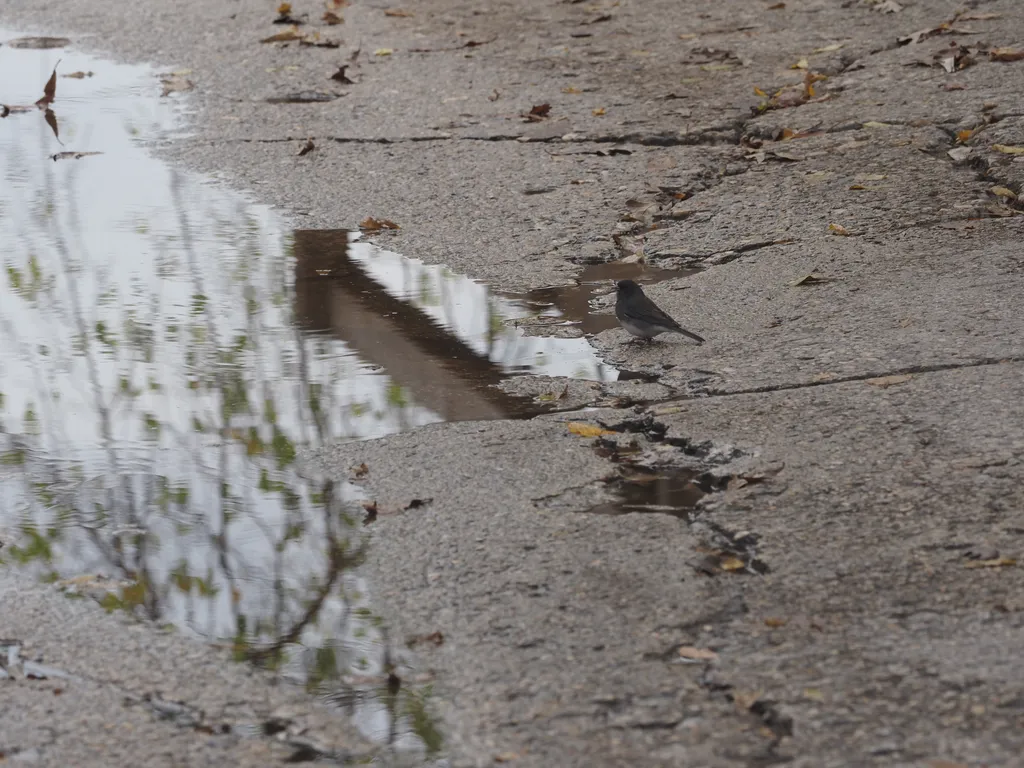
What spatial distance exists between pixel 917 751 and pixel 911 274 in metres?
3.03

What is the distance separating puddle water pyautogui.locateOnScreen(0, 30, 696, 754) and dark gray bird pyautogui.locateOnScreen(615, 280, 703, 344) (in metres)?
0.20

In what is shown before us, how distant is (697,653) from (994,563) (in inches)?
32.2

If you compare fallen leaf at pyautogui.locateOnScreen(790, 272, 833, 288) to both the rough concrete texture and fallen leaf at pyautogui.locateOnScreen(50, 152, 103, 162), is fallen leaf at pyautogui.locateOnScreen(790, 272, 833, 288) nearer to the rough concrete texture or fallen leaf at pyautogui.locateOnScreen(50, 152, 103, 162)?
the rough concrete texture

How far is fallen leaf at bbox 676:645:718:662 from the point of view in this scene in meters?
2.84

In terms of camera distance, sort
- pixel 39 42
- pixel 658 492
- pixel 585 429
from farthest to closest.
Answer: pixel 39 42 → pixel 585 429 → pixel 658 492

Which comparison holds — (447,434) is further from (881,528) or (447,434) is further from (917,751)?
(917,751)

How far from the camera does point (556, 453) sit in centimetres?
394

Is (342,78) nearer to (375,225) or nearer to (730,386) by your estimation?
(375,225)

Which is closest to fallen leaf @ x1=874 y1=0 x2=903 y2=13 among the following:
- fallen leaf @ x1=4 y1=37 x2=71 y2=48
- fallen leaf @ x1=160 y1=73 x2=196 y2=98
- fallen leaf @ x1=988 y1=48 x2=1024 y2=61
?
fallen leaf @ x1=988 y1=48 x2=1024 y2=61

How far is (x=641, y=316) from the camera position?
4.66 m

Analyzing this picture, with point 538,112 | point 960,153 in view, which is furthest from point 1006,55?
point 538,112

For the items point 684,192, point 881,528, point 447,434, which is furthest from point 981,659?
point 684,192

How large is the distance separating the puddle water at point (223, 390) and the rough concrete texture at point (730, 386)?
0.64 feet

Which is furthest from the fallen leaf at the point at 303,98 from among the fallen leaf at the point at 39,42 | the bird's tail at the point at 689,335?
the bird's tail at the point at 689,335
